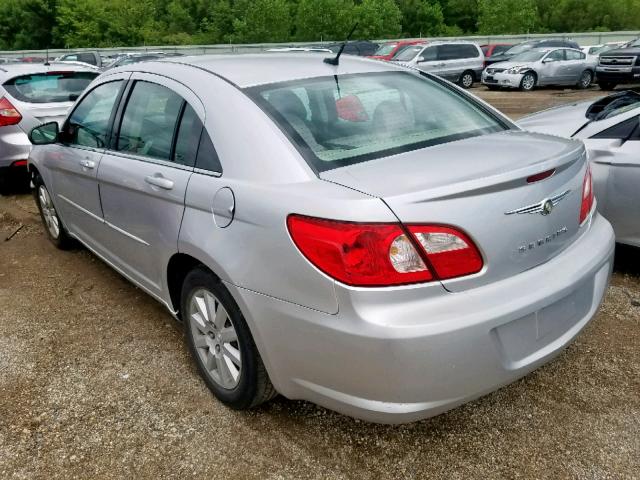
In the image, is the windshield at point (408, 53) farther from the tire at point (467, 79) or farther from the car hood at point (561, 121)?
the car hood at point (561, 121)

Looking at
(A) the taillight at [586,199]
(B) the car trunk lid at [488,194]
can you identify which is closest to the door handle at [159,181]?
(B) the car trunk lid at [488,194]

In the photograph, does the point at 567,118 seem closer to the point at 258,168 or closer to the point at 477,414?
the point at 477,414

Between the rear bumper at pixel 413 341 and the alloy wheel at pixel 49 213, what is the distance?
10.2ft

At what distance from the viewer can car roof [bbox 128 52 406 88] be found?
2766mm

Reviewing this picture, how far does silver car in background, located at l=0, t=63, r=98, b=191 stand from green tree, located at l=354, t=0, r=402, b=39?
181ft

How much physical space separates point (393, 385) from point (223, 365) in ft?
3.26

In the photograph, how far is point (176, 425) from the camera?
8.68 ft

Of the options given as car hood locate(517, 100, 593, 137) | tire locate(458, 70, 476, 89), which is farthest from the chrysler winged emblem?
tire locate(458, 70, 476, 89)

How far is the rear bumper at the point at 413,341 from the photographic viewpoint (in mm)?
1923

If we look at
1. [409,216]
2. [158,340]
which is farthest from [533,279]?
[158,340]

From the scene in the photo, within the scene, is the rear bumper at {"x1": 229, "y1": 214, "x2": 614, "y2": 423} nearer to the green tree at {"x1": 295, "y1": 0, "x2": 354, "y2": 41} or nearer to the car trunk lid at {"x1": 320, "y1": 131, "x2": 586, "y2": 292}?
the car trunk lid at {"x1": 320, "y1": 131, "x2": 586, "y2": 292}

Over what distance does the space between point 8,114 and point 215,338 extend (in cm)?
521

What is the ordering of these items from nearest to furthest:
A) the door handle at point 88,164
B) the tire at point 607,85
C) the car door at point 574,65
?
the door handle at point 88,164 → the tire at point 607,85 → the car door at point 574,65

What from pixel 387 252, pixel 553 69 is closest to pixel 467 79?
pixel 553 69
